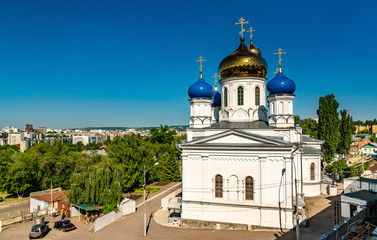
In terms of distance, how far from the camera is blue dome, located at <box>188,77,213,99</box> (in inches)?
809

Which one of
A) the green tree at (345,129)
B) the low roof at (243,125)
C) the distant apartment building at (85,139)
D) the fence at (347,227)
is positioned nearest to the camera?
the fence at (347,227)

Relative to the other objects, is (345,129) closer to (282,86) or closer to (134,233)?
(282,86)

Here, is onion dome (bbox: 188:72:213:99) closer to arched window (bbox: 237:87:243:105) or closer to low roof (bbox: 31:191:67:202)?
arched window (bbox: 237:87:243:105)

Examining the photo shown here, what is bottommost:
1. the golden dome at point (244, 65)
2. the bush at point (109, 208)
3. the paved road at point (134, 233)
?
the paved road at point (134, 233)

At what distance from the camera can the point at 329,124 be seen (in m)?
36.8

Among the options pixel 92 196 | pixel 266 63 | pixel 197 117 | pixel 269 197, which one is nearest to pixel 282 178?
pixel 269 197


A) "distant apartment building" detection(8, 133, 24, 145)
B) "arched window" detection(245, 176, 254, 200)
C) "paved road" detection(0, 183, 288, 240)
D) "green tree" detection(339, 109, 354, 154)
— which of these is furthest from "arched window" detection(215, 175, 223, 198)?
"distant apartment building" detection(8, 133, 24, 145)

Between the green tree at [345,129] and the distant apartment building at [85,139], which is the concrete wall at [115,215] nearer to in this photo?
the green tree at [345,129]

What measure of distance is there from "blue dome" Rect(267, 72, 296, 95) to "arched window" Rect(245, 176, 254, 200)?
678 centimetres

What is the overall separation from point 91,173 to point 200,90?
11263 millimetres

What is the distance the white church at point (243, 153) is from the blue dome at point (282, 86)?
0.07 m

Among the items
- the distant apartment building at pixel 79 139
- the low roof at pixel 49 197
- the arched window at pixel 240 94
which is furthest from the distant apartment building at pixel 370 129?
the distant apartment building at pixel 79 139

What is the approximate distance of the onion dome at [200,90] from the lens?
20.5m

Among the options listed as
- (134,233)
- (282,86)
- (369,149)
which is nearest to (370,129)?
(369,149)
